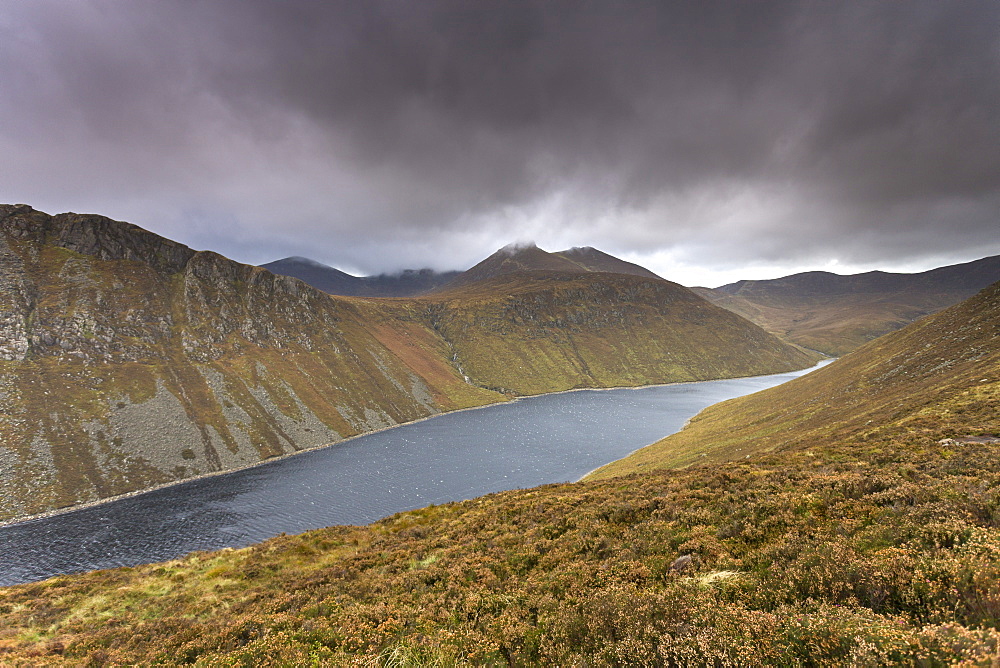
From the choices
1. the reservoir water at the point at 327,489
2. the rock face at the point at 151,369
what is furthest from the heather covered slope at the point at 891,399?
the rock face at the point at 151,369

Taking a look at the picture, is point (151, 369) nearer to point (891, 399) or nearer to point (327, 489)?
point (327, 489)

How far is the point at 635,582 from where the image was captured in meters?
12.0

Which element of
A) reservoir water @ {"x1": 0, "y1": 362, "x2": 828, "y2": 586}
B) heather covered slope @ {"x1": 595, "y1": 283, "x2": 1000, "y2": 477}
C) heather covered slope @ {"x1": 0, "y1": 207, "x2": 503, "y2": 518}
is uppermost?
heather covered slope @ {"x1": 0, "y1": 207, "x2": 503, "y2": 518}

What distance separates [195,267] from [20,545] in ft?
394

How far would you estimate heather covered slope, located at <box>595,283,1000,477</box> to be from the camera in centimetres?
2911

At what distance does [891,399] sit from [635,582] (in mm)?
48453

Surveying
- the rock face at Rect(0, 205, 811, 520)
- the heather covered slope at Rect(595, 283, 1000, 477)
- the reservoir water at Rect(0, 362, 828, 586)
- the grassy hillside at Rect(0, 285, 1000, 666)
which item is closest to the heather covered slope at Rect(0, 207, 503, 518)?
the rock face at Rect(0, 205, 811, 520)

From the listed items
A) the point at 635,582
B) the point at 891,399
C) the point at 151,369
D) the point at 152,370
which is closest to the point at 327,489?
the point at 152,370

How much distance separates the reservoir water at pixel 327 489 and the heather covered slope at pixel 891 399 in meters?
29.8

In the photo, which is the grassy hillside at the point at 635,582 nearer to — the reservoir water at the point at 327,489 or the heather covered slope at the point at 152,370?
the reservoir water at the point at 327,489

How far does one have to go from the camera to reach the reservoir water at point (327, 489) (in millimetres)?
57750

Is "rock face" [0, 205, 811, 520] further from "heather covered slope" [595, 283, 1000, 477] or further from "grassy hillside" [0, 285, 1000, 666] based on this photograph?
"heather covered slope" [595, 283, 1000, 477]

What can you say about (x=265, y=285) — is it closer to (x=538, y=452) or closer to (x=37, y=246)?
(x=37, y=246)

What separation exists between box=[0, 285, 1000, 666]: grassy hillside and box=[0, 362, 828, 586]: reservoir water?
1587 inches
